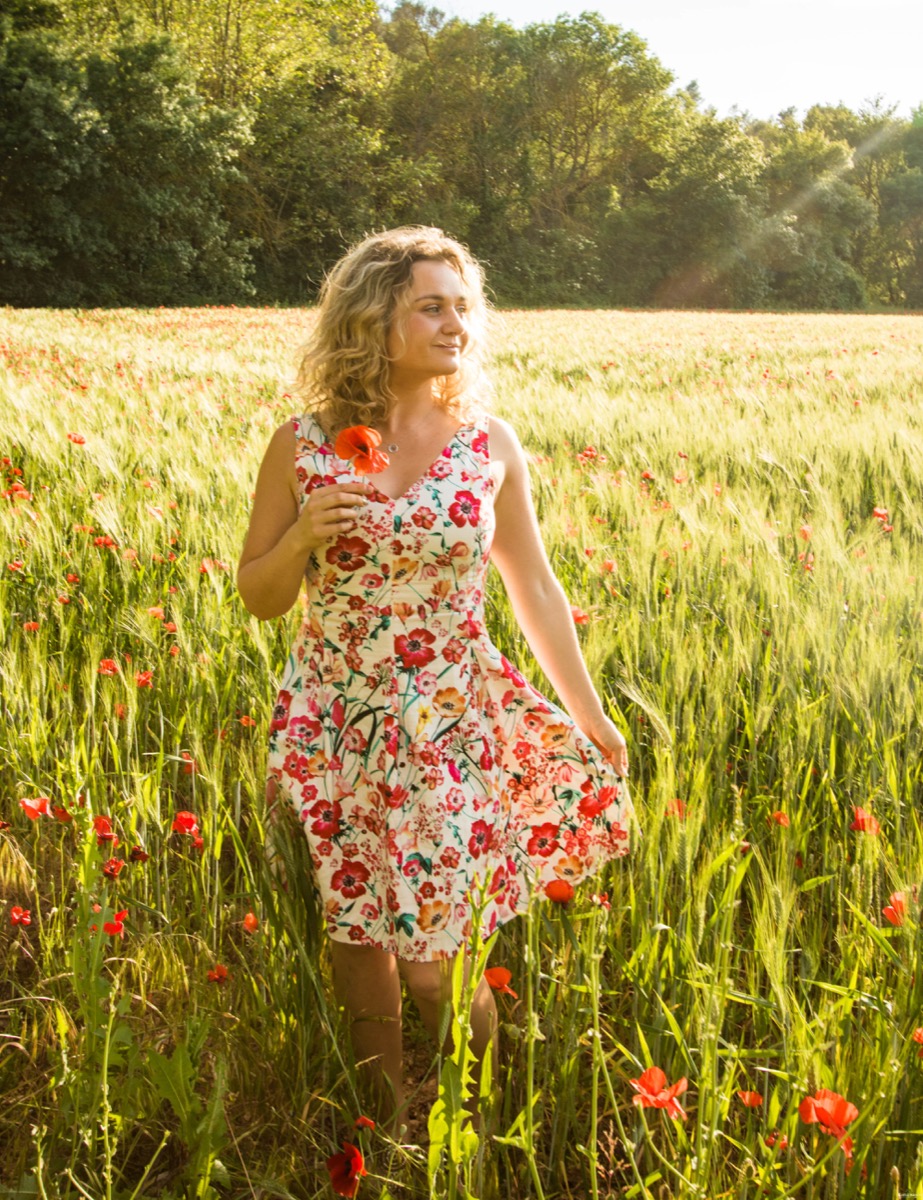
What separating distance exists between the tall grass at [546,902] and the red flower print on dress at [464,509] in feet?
1.25

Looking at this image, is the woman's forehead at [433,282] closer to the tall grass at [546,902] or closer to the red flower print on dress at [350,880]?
the tall grass at [546,902]

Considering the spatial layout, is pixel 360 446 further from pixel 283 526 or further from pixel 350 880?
pixel 350 880

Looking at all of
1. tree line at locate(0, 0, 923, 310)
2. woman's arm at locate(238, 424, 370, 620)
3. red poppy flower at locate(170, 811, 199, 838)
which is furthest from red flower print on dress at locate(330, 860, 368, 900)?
tree line at locate(0, 0, 923, 310)

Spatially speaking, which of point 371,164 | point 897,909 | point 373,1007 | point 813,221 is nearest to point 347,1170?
point 373,1007

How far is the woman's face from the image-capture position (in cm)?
167

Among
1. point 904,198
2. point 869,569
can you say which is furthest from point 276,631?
point 904,198

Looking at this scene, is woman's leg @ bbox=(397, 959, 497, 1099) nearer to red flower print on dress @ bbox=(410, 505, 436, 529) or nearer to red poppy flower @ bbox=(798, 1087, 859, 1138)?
red poppy flower @ bbox=(798, 1087, 859, 1138)

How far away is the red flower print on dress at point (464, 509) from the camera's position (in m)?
1.62

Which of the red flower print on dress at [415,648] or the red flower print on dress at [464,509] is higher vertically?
the red flower print on dress at [464,509]

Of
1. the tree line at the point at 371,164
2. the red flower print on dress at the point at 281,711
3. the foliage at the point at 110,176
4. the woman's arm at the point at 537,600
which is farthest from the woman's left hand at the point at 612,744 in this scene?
the foliage at the point at 110,176

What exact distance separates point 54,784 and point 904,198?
57.4m

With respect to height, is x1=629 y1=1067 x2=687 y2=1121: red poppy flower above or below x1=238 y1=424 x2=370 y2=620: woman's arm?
below

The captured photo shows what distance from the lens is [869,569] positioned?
2422mm

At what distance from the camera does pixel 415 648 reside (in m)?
1.59
